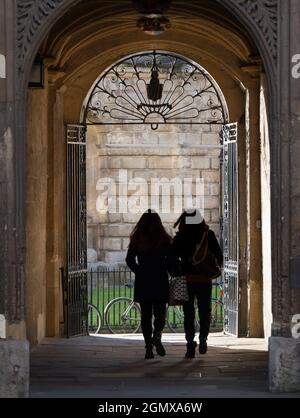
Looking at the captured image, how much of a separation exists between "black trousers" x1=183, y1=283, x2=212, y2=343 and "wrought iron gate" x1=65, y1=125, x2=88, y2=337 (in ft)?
12.6

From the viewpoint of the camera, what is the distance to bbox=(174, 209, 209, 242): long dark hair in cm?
1405

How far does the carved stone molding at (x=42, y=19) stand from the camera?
1121 cm

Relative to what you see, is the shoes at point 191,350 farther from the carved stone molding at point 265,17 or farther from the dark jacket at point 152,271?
the carved stone molding at point 265,17

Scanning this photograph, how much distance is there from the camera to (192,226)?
14102 millimetres

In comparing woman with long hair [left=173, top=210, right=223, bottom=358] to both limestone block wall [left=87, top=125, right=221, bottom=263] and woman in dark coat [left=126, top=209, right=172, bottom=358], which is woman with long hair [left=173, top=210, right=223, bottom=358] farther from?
limestone block wall [left=87, top=125, right=221, bottom=263]

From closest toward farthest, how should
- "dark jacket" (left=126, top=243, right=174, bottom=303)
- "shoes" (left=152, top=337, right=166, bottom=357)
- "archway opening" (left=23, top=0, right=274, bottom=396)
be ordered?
"dark jacket" (left=126, top=243, right=174, bottom=303) < "shoes" (left=152, top=337, right=166, bottom=357) < "archway opening" (left=23, top=0, right=274, bottom=396)

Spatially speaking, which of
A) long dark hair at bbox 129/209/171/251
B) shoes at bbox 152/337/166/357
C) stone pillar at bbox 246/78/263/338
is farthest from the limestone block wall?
long dark hair at bbox 129/209/171/251

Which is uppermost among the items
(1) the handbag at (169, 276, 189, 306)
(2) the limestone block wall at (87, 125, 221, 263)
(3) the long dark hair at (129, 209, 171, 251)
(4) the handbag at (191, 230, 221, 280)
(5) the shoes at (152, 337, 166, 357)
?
(2) the limestone block wall at (87, 125, 221, 263)

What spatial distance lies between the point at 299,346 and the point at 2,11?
417 cm

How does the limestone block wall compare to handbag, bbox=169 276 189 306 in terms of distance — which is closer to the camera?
handbag, bbox=169 276 189 306

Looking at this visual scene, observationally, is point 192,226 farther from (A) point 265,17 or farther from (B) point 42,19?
(B) point 42,19

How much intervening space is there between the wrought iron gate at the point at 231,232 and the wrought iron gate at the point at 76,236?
2217 millimetres

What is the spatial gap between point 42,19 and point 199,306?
438cm

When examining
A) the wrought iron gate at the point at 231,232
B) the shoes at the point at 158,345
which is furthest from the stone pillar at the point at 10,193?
the wrought iron gate at the point at 231,232
